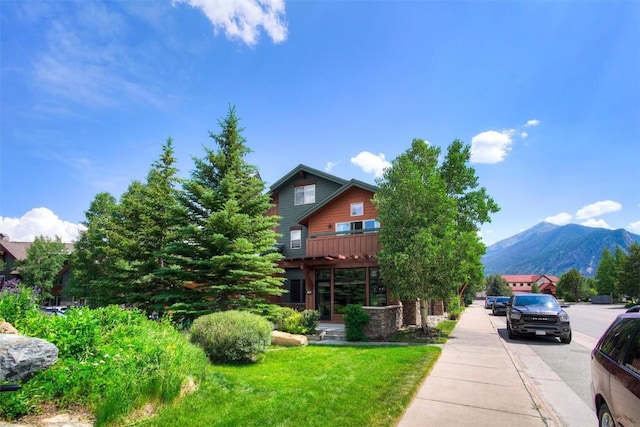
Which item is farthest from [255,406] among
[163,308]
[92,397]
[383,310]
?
[163,308]

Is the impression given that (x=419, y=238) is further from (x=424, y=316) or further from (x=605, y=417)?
(x=605, y=417)

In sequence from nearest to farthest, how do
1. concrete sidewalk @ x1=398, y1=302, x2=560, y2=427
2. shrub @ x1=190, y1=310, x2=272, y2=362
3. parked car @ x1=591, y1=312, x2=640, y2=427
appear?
parked car @ x1=591, y1=312, x2=640, y2=427
concrete sidewalk @ x1=398, y1=302, x2=560, y2=427
shrub @ x1=190, y1=310, x2=272, y2=362

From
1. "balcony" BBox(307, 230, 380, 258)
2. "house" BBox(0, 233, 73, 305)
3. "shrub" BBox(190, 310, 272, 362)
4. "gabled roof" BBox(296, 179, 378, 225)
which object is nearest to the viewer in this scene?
"shrub" BBox(190, 310, 272, 362)

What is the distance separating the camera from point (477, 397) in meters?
6.57

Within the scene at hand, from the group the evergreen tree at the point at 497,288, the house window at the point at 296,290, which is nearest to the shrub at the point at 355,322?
the house window at the point at 296,290

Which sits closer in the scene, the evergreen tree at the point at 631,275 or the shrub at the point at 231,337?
the shrub at the point at 231,337

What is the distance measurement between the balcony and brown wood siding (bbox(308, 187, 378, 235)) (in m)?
1.91

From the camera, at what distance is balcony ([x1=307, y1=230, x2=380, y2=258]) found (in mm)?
18469

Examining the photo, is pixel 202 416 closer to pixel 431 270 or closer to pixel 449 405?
pixel 449 405

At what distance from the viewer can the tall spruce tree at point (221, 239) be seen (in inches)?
555

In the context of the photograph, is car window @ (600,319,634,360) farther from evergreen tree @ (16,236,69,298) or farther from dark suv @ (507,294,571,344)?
evergreen tree @ (16,236,69,298)

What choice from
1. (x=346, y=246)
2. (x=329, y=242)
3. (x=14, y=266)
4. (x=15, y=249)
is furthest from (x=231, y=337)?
(x=15, y=249)

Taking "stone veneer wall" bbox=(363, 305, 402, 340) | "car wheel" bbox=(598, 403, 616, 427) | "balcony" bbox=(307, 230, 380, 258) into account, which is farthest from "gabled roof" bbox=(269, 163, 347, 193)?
"car wheel" bbox=(598, 403, 616, 427)

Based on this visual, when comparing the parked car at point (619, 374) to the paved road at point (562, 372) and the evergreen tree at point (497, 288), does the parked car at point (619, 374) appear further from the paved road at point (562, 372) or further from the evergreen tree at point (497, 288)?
the evergreen tree at point (497, 288)
